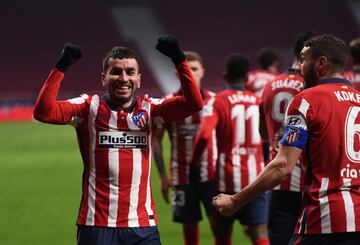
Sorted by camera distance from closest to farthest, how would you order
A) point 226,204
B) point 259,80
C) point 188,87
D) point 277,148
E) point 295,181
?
point 226,204
point 188,87
point 295,181
point 277,148
point 259,80

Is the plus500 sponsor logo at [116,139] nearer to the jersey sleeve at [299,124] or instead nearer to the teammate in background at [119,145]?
the teammate in background at [119,145]

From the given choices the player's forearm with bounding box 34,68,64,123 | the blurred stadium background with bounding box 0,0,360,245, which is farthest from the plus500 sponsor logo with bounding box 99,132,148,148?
the blurred stadium background with bounding box 0,0,360,245

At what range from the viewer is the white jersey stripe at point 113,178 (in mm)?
4683

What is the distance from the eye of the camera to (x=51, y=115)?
4594mm

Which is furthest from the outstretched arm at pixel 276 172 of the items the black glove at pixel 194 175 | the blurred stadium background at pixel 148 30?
the blurred stadium background at pixel 148 30

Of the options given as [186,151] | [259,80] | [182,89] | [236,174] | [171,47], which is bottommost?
[236,174]

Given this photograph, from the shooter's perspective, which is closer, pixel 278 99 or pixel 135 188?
pixel 135 188

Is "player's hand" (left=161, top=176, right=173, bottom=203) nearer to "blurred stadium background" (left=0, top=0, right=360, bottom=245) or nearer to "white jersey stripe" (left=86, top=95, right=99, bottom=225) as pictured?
"white jersey stripe" (left=86, top=95, right=99, bottom=225)

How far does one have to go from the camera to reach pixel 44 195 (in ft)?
42.0

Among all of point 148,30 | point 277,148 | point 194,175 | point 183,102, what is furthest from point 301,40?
point 148,30

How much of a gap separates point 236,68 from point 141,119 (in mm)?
2742

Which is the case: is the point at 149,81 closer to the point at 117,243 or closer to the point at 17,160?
the point at 17,160

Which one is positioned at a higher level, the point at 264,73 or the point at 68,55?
the point at 264,73

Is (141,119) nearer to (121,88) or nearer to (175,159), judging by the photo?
(121,88)
